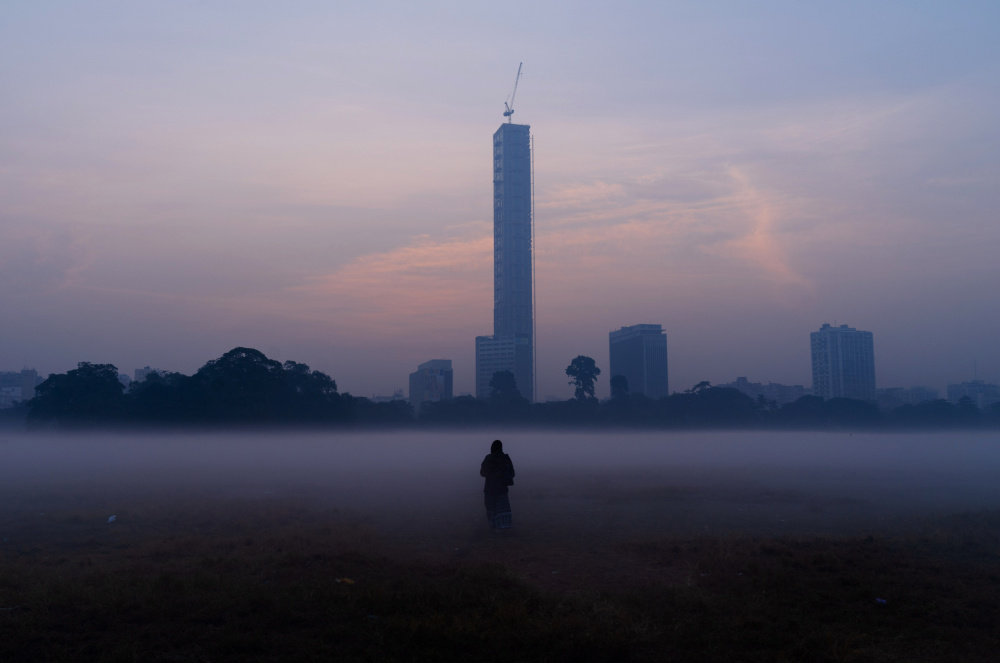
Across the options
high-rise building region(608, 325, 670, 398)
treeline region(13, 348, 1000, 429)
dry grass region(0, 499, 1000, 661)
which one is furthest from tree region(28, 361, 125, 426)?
high-rise building region(608, 325, 670, 398)

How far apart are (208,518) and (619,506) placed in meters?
11.8

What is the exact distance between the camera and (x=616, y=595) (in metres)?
10.0

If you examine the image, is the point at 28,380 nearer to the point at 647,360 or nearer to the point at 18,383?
the point at 18,383

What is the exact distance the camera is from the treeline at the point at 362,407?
6682 cm

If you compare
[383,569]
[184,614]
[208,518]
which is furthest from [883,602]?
[208,518]

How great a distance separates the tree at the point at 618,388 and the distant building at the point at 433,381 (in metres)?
64.9

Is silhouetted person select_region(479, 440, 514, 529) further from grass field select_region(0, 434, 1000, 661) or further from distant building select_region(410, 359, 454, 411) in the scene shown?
distant building select_region(410, 359, 454, 411)

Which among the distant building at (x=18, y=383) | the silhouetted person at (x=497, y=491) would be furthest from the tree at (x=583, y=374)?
the distant building at (x=18, y=383)

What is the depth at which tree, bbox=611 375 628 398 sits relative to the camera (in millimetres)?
107875

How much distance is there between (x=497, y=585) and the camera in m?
10.5

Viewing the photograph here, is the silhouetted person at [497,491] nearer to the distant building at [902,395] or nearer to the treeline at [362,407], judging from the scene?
the treeline at [362,407]

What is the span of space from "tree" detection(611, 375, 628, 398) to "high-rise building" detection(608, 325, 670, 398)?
204ft

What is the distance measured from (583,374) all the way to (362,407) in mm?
36594

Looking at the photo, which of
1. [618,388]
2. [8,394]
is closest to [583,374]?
[618,388]
